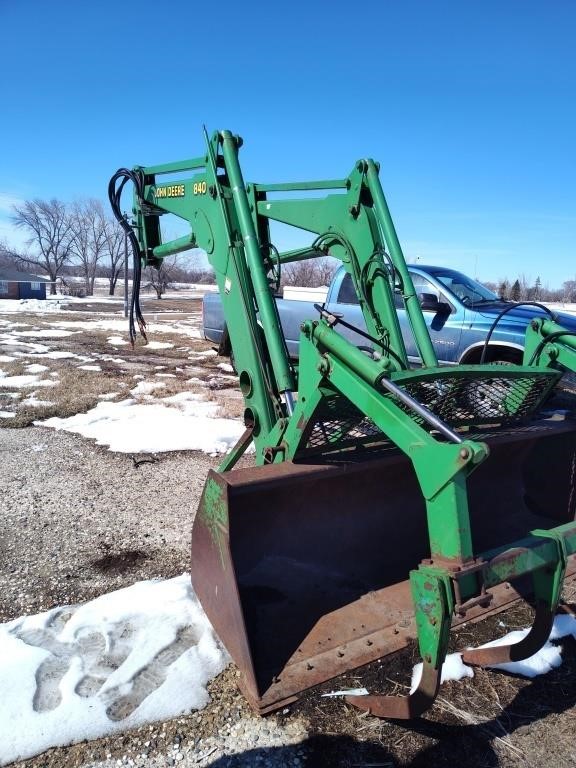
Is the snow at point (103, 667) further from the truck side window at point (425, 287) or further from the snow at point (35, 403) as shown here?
the truck side window at point (425, 287)

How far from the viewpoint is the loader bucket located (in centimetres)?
260

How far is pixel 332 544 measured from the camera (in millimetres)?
3287

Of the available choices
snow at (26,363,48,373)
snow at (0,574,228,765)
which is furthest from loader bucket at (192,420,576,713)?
snow at (26,363,48,373)

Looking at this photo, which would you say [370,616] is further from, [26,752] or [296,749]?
[26,752]

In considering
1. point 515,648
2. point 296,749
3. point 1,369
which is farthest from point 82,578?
point 1,369

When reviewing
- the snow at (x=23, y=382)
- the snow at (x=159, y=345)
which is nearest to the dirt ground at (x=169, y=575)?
the snow at (x=23, y=382)

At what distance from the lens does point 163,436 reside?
632cm

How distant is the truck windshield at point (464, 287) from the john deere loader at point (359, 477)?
344cm

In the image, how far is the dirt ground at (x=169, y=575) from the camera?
92.2 inches

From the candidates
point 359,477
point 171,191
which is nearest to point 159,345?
point 171,191

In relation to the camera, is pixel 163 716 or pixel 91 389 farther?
pixel 91 389

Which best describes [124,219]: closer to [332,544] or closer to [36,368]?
[332,544]

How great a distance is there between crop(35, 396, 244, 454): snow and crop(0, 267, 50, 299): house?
4789 cm

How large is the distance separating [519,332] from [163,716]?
5.57 meters
